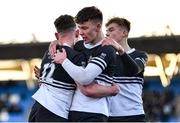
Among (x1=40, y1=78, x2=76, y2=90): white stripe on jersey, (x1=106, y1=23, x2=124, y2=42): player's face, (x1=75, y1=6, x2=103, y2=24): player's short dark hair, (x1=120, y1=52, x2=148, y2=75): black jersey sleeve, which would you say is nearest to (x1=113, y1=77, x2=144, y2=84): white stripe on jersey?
(x1=120, y1=52, x2=148, y2=75): black jersey sleeve

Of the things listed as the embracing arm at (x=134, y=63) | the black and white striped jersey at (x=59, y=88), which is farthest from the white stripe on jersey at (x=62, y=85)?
the embracing arm at (x=134, y=63)

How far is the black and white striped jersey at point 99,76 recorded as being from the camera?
16.0ft

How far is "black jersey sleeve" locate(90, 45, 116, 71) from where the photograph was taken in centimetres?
485

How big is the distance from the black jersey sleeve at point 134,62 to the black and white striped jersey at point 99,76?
324 mm

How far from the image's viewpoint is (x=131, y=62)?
211 inches

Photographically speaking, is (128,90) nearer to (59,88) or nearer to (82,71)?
(59,88)

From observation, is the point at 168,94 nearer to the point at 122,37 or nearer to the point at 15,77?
the point at 15,77

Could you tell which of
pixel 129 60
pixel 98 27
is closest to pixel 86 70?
pixel 98 27

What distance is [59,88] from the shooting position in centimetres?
500

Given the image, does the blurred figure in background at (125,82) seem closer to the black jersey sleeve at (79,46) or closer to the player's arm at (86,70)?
the black jersey sleeve at (79,46)

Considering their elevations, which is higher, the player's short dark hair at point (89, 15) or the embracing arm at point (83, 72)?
the player's short dark hair at point (89, 15)

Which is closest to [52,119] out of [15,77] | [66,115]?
[66,115]

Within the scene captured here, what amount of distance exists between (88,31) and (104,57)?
0.24m

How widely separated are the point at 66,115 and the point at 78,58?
1.42ft
